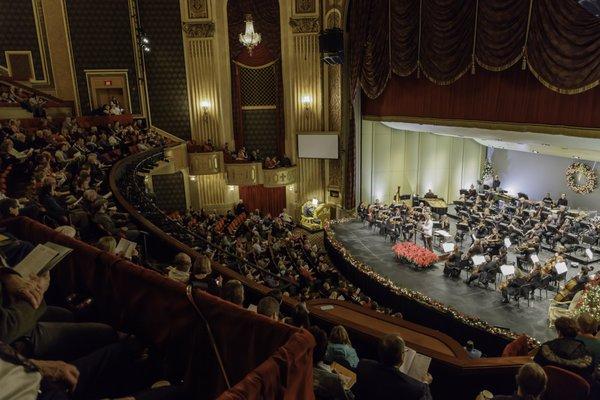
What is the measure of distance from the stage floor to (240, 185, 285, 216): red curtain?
429 centimetres

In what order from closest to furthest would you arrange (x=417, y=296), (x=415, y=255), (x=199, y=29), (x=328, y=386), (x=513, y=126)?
(x=328, y=386), (x=417, y=296), (x=513, y=126), (x=415, y=255), (x=199, y=29)

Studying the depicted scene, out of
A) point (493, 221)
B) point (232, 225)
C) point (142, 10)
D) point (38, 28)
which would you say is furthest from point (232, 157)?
point (493, 221)

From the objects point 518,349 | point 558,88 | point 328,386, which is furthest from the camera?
point 558,88

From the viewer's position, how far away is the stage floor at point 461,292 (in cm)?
765

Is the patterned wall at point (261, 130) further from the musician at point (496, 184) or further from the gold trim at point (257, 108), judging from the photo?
the musician at point (496, 184)

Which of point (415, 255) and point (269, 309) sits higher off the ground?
point (269, 309)

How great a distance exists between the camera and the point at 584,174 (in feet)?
45.0

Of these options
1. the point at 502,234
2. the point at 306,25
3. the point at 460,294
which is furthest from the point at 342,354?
the point at 306,25

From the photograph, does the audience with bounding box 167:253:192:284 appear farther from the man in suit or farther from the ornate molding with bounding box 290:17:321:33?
the ornate molding with bounding box 290:17:321:33

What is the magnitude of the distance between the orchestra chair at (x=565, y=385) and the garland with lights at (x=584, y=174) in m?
13.0

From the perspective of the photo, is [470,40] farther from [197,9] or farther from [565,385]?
[197,9]

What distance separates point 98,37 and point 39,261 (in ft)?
45.3

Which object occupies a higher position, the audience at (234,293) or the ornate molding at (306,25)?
the ornate molding at (306,25)

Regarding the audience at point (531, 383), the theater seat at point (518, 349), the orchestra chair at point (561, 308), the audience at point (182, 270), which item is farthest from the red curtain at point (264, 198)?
the audience at point (531, 383)
